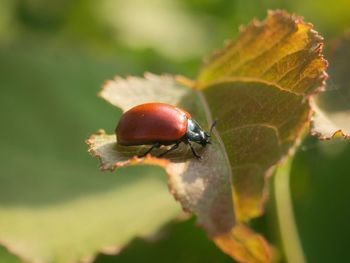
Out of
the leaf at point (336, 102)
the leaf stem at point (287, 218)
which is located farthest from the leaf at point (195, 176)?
the leaf stem at point (287, 218)

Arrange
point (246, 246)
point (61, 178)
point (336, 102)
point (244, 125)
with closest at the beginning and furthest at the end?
1. point (246, 246)
2. point (244, 125)
3. point (336, 102)
4. point (61, 178)

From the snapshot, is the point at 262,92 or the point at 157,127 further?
the point at 157,127

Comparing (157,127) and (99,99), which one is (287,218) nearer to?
(157,127)

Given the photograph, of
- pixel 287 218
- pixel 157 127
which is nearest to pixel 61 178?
pixel 157 127

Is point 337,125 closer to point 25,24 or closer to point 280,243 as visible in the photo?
point 280,243

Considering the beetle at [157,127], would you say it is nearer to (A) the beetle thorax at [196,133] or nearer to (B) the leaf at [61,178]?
(A) the beetle thorax at [196,133]

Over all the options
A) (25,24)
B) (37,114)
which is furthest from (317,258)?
(25,24)
